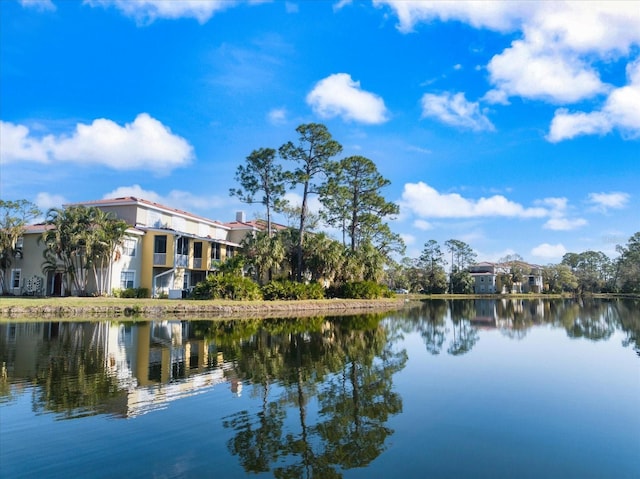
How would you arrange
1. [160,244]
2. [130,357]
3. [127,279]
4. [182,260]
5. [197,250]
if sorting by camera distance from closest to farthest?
[130,357] < [127,279] < [160,244] < [182,260] < [197,250]

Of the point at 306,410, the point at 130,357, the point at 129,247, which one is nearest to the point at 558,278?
the point at 129,247

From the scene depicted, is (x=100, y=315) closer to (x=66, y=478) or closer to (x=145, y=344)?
(x=145, y=344)

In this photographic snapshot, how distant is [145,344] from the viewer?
17.9 metres

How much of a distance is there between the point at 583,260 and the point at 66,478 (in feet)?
447

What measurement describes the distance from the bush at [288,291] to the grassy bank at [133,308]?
1873 mm

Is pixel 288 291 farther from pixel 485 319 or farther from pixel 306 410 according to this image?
pixel 306 410

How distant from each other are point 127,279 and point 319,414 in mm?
32740

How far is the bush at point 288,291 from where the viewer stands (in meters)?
39.7

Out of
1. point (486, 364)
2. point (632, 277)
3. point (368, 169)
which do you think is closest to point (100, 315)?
point (486, 364)

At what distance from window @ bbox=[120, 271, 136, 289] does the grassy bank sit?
484cm

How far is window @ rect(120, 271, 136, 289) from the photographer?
37781 millimetres

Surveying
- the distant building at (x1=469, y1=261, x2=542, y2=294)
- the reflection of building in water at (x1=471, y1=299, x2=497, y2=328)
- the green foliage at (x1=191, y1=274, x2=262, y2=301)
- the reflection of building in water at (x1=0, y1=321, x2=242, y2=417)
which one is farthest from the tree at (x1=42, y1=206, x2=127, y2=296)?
the distant building at (x1=469, y1=261, x2=542, y2=294)

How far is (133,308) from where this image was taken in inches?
1172

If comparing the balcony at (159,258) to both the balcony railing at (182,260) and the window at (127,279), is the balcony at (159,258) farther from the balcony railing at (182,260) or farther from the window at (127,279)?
the window at (127,279)
